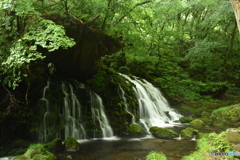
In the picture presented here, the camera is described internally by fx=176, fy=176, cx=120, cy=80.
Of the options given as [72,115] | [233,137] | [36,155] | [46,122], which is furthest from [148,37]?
[36,155]

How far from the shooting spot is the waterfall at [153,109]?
Result: 441 inches

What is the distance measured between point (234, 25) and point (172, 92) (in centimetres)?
721

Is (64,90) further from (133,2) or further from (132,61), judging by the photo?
(132,61)

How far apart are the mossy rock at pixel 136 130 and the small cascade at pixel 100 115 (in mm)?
1049

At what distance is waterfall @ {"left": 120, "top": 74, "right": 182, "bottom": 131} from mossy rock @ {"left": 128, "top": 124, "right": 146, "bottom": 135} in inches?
29.0

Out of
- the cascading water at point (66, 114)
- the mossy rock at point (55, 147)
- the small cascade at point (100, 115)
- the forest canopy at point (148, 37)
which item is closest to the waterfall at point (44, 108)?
the cascading water at point (66, 114)

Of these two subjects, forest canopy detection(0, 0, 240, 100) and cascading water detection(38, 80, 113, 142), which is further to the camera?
cascading water detection(38, 80, 113, 142)

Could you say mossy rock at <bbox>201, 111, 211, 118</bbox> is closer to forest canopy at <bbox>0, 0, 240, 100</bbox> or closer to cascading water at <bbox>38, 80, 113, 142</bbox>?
forest canopy at <bbox>0, 0, 240, 100</bbox>

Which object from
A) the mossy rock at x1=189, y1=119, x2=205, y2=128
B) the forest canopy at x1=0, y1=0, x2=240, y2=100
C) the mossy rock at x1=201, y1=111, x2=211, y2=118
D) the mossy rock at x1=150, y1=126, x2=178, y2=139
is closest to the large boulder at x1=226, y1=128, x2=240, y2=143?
the mossy rock at x1=150, y1=126, x2=178, y2=139

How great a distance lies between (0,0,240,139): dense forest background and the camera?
590 cm

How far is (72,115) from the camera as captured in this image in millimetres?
8828

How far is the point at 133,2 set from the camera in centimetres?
780

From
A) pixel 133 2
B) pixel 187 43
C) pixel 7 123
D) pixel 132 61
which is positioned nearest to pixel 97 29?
pixel 133 2

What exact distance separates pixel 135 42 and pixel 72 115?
17.2 ft
